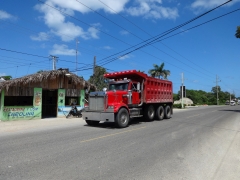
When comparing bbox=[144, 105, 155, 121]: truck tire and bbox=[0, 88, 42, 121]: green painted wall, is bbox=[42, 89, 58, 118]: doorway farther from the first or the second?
bbox=[144, 105, 155, 121]: truck tire

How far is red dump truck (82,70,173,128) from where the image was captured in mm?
11492

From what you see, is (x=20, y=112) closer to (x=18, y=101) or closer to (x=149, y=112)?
(x=18, y=101)

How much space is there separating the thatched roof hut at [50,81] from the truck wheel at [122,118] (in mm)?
8205

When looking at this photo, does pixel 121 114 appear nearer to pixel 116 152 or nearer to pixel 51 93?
pixel 116 152

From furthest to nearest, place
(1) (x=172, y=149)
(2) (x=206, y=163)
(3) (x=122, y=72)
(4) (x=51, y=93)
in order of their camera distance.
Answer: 1. (4) (x=51, y=93)
2. (3) (x=122, y=72)
3. (1) (x=172, y=149)
4. (2) (x=206, y=163)

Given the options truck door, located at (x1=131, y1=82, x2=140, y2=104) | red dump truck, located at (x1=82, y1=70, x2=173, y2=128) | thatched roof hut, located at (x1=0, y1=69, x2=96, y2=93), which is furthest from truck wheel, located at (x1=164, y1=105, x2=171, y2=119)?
thatched roof hut, located at (x1=0, y1=69, x2=96, y2=93)

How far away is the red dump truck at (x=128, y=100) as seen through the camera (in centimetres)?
1149

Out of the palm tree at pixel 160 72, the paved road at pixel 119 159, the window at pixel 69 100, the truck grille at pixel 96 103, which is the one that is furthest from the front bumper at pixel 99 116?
the palm tree at pixel 160 72

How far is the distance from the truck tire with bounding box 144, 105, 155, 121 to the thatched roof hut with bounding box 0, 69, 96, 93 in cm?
736

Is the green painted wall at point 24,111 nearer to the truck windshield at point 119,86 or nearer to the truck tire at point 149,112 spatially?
the truck windshield at point 119,86

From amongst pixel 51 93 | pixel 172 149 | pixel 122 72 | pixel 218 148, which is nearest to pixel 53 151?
pixel 172 149

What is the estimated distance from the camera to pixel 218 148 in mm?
7164

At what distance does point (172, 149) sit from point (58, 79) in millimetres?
13629

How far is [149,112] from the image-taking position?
1490cm
